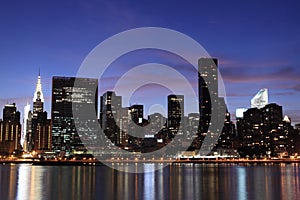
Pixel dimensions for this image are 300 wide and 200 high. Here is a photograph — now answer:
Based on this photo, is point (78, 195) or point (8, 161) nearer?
point (78, 195)

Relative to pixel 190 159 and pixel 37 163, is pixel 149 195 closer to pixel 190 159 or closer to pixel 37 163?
pixel 37 163

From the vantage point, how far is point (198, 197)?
3456cm

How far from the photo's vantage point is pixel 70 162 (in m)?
169

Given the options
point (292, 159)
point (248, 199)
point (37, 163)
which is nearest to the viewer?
point (248, 199)

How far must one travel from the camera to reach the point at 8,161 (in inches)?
7436

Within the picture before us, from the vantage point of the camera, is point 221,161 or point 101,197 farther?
point 221,161

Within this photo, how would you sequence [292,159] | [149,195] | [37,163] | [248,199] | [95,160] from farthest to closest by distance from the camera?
1. [292,159]
2. [95,160]
3. [37,163]
4. [149,195]
5. [248,199]

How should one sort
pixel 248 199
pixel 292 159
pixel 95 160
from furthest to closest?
pixel 292 159 < pixel 95 160 < pixel 248 199

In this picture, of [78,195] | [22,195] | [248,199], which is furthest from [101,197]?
[248,199]

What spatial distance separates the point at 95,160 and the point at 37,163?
24558 millimetres

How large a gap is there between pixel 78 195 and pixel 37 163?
5396 inches

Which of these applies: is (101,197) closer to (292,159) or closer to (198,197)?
(198,197)

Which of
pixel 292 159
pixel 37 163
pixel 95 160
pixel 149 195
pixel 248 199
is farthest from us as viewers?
pixel 292 159

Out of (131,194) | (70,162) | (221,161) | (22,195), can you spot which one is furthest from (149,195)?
(221,161)
